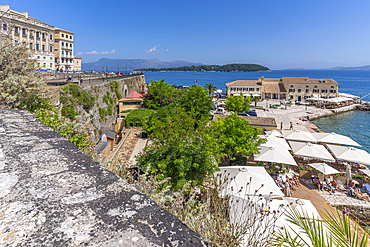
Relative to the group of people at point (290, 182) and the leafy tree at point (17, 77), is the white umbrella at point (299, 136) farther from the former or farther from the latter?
the leafy tree at point (17, 77)

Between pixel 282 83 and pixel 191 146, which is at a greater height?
pixel 282 83

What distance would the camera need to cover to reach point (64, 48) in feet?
231

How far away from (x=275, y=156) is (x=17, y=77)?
15.9 meters

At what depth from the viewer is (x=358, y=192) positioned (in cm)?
1488

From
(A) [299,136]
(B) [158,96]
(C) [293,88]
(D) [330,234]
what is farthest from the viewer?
(C) [293,88]

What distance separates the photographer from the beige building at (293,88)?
66.1 metres

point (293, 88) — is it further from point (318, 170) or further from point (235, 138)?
point (235, 138)

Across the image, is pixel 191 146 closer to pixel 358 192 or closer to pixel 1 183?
pixel 1 183

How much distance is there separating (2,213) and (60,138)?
1.62 meters

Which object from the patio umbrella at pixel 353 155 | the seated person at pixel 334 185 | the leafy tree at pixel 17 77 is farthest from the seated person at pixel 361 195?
the leafy tree at pixel 17 77

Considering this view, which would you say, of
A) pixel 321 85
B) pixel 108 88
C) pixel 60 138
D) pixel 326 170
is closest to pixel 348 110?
pixel 321 85

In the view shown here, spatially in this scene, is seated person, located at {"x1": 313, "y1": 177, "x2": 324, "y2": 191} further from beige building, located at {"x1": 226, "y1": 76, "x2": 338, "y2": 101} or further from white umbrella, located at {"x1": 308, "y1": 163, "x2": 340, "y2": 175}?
beige building, located at {"x1": 226, "y1": 76, "x2": 338, "y2": 101}

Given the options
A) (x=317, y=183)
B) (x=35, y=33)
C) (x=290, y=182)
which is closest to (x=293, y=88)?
(x=317, y=183)

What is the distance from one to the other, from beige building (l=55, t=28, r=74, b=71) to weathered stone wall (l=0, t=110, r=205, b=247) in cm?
7471
